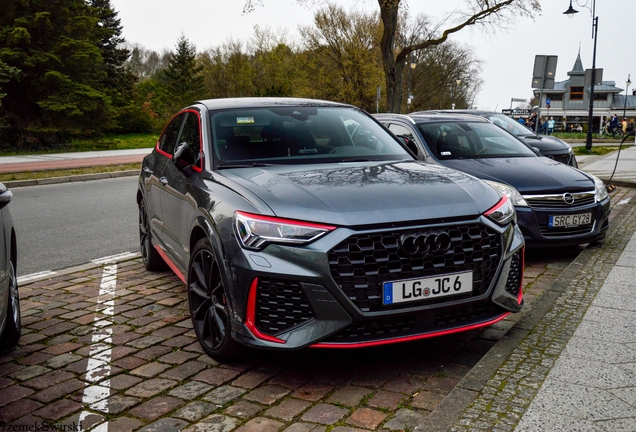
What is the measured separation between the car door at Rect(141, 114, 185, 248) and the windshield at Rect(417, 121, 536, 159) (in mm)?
3130

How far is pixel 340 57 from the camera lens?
169 feet

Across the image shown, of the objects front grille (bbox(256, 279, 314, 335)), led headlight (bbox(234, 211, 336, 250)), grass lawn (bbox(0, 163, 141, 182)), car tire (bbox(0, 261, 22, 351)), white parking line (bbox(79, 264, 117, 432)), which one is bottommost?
grass lawn (bbox(0, 163, 141, 182))

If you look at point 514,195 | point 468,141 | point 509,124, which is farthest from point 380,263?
point 509,124

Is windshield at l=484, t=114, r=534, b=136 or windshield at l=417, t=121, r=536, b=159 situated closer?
windshield at l=417, t=121, r=536, b=159

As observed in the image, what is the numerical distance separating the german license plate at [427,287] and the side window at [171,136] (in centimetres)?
291

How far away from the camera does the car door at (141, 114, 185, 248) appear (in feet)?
18.8

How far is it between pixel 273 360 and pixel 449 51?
64.0m

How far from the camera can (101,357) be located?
425 centimetres

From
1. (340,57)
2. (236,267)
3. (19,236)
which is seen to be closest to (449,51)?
(340,57)

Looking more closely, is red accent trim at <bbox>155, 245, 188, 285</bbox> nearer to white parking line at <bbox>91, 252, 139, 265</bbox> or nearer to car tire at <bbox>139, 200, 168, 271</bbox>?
→ car tire at <bbox>139, 200, 168, 271</bbox>

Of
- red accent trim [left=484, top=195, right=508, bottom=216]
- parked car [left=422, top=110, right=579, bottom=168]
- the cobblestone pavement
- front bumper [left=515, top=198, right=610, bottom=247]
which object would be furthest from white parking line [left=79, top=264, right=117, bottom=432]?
parked car [left=422, top=110, right=579, bottom=168]

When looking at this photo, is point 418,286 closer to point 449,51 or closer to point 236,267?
point 236,267

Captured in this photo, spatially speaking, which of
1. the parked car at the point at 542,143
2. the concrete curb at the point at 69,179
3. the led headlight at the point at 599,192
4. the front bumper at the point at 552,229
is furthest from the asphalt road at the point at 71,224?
the parked car at the point at 542,143

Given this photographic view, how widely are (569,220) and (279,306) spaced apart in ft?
14.0
